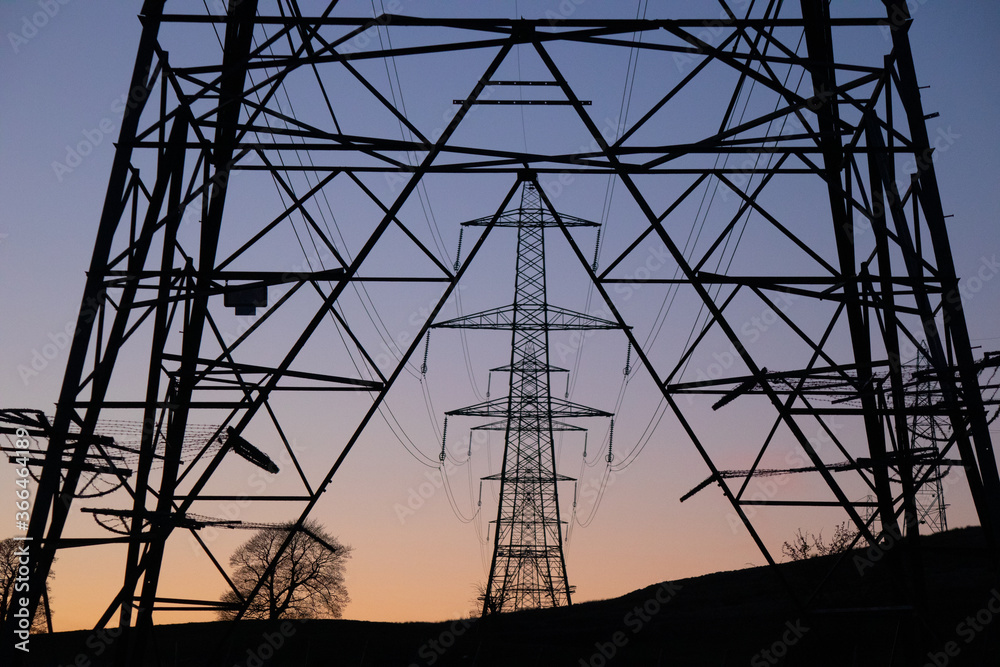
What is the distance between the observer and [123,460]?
16.3m

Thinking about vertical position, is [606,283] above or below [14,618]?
above

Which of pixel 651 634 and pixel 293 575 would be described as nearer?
pixel 651 634

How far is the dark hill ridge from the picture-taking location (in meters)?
26.4

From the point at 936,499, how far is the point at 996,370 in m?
37.6

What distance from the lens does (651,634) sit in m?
32.8

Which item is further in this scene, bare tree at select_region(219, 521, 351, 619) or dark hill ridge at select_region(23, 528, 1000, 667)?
bare tree at select_region(219, 521, 351, 619)

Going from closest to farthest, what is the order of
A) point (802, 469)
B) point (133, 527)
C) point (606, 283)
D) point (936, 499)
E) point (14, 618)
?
point (14, 618) → point (133, 527) → point (802, 469) → point (606, 283) → point (936, 499)

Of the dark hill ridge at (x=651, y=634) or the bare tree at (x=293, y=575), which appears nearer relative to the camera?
the dark hill ridge at (x=651, y=634)

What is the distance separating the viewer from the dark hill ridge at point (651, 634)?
26.4 meters

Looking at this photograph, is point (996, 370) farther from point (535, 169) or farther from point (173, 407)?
point (173, 407)

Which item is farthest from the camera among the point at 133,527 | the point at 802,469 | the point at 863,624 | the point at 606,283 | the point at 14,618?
the point at 863,624

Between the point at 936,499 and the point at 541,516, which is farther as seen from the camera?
the point at 936,499

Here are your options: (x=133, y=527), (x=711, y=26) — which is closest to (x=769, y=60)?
(x=711, y=26)

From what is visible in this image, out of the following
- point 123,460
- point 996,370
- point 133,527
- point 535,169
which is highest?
point 535,169
